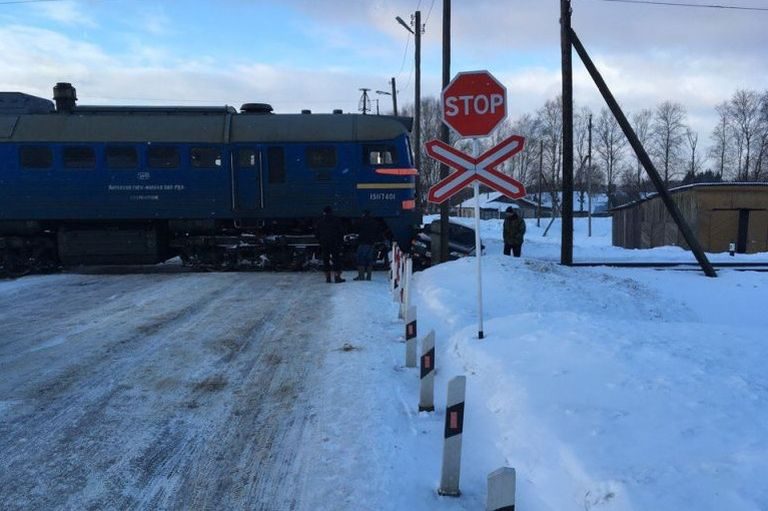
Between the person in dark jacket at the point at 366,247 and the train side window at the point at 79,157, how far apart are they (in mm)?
7527

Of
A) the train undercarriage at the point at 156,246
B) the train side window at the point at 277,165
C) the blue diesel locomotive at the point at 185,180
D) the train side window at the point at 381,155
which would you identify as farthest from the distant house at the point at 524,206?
the train side window at the point at 277,165

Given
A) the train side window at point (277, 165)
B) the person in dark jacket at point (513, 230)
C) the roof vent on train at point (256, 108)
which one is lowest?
the person in dark jacket at point (513, 230)

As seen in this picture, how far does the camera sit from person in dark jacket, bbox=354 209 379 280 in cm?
1480

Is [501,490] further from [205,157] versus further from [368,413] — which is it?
[205,157]

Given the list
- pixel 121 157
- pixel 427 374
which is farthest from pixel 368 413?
pixel 121 157

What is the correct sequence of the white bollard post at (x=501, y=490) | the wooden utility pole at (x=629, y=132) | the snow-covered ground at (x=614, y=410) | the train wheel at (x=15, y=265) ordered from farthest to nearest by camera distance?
1. the train wheel at (x=15, y=265)
2. the wooden utility pole at (x=629, y=132)
3. the snow-covered ground at (x=614, y=410)
4. the white bollard post at (x=501, y=490)

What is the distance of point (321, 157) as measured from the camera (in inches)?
658

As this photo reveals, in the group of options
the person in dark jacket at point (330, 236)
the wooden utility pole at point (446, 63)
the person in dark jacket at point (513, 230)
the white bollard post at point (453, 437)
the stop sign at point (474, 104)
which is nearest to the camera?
the white bollard post at point (453, 437)

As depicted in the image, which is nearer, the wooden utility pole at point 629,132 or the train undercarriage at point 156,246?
the wooden utility pole at point 629,132

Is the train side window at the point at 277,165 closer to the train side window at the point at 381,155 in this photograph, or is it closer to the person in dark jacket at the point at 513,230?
the train side window at the point at 381,155

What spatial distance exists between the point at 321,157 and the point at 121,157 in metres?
5.32

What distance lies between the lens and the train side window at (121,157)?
16281mm

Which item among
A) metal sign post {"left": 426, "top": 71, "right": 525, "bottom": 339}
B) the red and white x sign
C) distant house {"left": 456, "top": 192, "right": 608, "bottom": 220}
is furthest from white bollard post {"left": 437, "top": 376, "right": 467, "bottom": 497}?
distant house {"left": 456, "top": 192, "right": 608, "bottom": 220}

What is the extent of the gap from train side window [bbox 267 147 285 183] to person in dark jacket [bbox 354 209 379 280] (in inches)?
116
